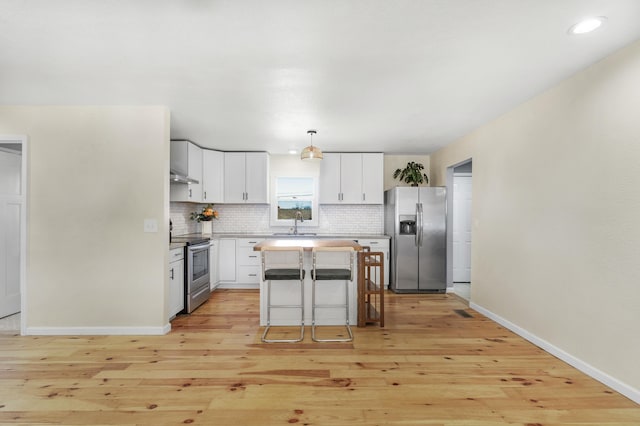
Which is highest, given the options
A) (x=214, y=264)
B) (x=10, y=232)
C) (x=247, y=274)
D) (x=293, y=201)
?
(x=293, y=201)

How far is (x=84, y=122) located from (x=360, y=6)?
10.8ft

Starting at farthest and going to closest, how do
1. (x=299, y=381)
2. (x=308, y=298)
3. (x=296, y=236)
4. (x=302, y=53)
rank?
(x=296, y=236) → (x=308, y=298) → (x=299, y=381) → (x=302, y=53)

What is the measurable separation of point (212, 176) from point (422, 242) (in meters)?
3.98

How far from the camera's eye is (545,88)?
3.01 metres

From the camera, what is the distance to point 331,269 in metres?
3.69

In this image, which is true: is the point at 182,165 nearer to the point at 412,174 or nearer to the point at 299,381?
the point at 299,381

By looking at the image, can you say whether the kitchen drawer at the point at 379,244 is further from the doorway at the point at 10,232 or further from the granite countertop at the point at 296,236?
the doorway at the point at 10,232

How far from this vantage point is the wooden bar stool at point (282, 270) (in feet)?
11.2

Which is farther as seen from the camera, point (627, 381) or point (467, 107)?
point (467, 107)

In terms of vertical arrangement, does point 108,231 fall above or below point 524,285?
above

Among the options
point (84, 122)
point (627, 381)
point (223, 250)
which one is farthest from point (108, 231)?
point (627, 381)

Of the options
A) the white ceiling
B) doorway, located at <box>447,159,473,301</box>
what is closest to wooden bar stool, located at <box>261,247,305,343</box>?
the white ceiling

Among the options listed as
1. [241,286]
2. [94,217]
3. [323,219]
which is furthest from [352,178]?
[94,217]

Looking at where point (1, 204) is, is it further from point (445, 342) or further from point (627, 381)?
point (627, 381)
